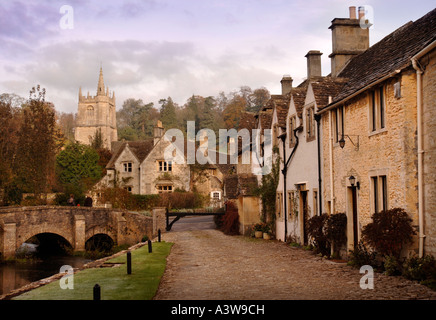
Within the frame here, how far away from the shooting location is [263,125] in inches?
1081

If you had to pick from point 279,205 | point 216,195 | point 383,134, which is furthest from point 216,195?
point 383,134

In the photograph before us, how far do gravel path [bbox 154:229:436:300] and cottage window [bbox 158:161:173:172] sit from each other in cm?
3218

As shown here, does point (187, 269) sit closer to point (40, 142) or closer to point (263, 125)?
point (263, 125)

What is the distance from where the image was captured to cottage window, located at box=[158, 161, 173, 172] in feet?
168

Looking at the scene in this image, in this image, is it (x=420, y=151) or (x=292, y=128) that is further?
(x=292, y=128)

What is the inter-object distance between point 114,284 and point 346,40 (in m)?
15.6

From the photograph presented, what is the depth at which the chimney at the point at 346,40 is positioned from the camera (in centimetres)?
2156

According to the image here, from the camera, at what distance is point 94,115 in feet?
337

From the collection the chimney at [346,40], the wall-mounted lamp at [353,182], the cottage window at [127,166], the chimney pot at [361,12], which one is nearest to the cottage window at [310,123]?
the chimney at [346,40]

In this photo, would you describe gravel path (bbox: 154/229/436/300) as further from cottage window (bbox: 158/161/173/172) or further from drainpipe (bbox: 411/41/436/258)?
cottage window (bbox: 158/161/173/172)

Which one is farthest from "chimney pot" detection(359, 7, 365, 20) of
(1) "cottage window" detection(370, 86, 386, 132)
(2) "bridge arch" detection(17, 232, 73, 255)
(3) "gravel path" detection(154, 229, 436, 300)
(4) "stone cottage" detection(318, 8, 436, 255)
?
(2) "bridge arch" detection(17, 232, 73, 255)

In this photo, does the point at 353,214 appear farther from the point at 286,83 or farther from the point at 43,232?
the point at 43,232
